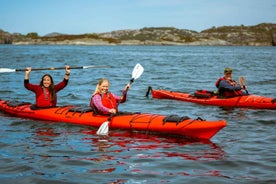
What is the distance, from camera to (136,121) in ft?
31.7

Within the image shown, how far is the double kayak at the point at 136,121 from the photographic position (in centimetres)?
888

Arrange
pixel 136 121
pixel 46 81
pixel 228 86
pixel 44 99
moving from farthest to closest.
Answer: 1. pixel 228 86
2. pixel 44 99
3. pixel 46 81
4. pixel 136 121

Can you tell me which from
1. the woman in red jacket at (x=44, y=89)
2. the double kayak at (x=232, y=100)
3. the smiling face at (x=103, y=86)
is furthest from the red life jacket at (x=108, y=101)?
the double kayak at (x=232, y=100)

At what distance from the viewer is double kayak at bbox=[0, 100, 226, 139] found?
888cm

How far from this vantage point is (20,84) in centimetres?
2125

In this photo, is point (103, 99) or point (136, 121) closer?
point (136, 121)

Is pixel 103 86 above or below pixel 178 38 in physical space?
below

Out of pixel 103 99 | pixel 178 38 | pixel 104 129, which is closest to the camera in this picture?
pixel 104 129

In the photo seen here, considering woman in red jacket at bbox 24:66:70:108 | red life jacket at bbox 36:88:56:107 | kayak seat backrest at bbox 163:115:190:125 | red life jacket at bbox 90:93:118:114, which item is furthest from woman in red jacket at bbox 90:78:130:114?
red life jacket at bbox 36:88:56:107

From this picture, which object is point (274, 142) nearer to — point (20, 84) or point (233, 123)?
point (233, 123)

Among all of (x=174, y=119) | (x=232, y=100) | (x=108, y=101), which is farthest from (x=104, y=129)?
(x=232, y=100)

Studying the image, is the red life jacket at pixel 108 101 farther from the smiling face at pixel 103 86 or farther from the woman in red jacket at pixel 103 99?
the smiling face at pixel 103 86

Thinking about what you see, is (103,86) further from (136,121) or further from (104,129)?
(136,121)

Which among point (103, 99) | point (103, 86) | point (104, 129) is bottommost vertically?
point (104, 129)
